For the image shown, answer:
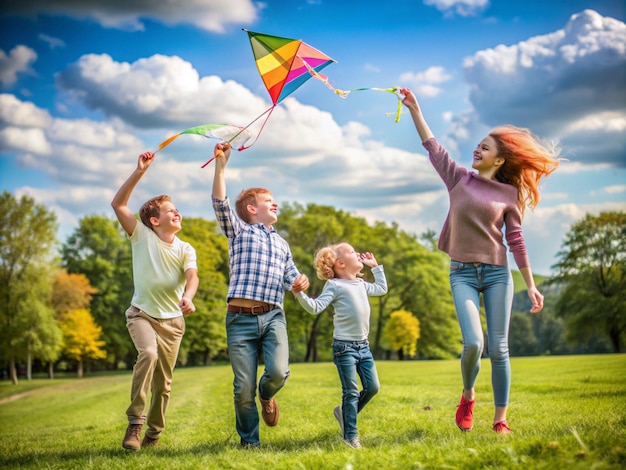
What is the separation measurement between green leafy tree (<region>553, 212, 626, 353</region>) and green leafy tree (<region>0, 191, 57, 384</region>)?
106ft

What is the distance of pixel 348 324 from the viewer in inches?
231

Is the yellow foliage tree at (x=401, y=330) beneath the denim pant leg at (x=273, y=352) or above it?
beneath

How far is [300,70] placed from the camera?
6.80m

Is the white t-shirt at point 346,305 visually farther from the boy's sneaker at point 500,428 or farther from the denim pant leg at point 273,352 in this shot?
the boy's sneaker at point 500,428

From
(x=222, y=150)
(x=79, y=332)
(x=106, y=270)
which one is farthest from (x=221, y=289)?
(x=222, y=150)

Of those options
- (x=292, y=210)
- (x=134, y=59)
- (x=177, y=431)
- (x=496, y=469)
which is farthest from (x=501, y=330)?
(x=292, y=210)

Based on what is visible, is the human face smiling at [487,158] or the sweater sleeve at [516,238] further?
the human face smiling at [487,158]

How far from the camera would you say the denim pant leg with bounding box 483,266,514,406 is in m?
5.68

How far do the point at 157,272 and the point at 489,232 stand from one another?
10.3 ft

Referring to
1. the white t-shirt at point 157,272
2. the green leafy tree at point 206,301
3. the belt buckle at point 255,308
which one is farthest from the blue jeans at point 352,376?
the green leafy tree at point 206,301

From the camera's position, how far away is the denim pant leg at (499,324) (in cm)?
568

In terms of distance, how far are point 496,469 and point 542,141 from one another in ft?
12.0

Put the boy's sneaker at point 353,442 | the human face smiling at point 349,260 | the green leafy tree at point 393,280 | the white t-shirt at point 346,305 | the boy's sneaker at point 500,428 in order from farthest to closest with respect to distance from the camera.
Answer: the green leafy tree at point 393,280 → the human face smiling at point 349,260 → the white t-shirt at point 346,305 → the boy's sneaker at point 500,428 → the boy's sneaker at point 353,442

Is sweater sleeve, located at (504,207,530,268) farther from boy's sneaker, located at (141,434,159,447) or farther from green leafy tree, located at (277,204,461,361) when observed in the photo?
green leafy tree, located at (277,204,461,361)
